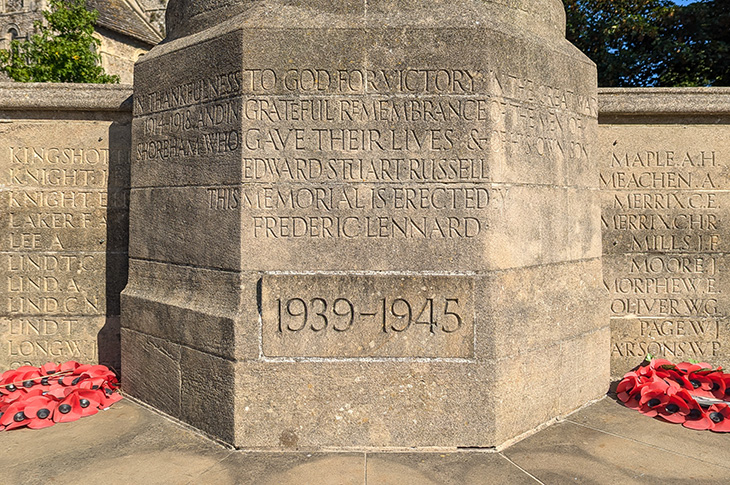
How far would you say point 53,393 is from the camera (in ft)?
12.8

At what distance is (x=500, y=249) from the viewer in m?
3.29

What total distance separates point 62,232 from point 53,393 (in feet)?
5.15

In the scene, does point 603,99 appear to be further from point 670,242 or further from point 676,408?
point 676,408

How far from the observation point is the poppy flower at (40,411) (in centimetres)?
360

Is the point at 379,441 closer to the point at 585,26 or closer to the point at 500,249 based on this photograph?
the point at 500,249

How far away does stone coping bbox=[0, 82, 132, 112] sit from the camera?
4609 millimetres

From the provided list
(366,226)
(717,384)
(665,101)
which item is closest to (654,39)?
(665,101)

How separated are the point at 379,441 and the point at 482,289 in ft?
3.83

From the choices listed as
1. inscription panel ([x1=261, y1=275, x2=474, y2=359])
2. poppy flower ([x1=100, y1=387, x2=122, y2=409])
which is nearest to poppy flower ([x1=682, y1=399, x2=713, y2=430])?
inscription panel ([x1=261, y1=275, x2=474, y2=359])

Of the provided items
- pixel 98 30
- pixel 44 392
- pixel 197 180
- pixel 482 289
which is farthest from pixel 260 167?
pixel 98 30

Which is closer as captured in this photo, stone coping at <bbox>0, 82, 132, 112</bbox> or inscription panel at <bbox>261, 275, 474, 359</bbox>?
inscription panel at <bbox>261, 275, 474, 359</bbox>

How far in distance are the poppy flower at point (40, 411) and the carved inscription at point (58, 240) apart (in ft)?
3.26

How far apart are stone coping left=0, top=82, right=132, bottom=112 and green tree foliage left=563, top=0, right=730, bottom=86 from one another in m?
12.1

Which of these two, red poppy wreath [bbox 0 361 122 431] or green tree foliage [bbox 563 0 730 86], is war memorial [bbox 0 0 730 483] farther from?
green tree foliage [bbox 563 0 730 86]
